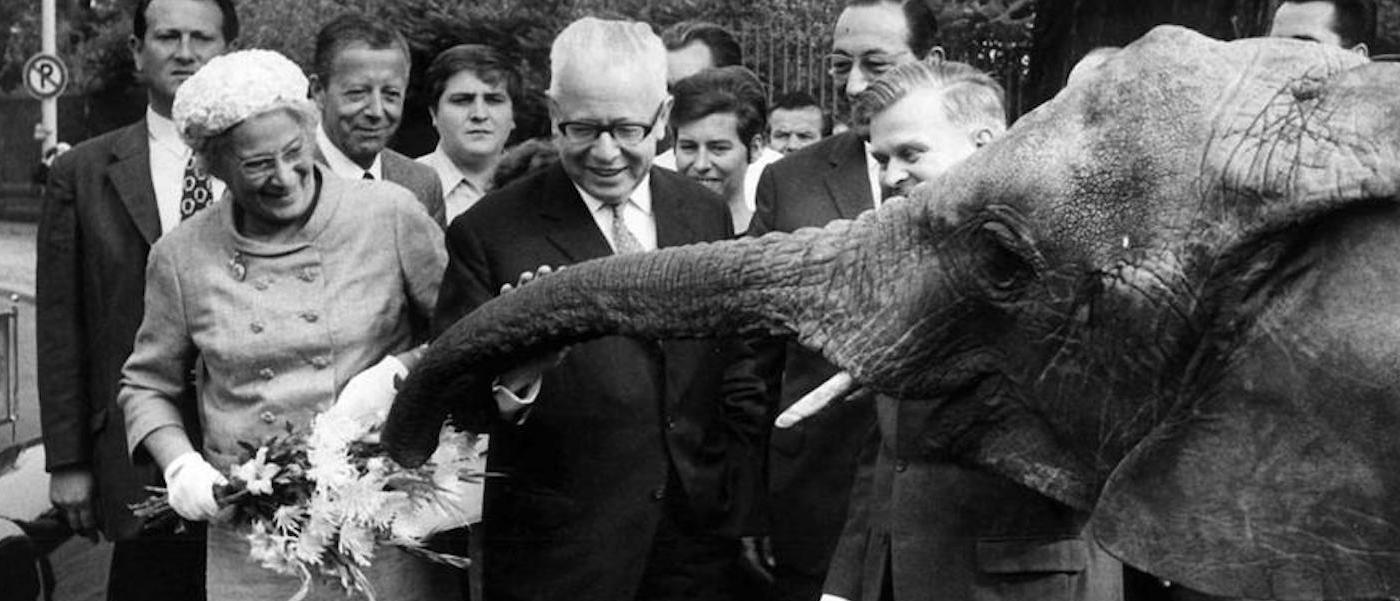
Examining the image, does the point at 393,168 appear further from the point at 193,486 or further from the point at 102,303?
the point at 193,486

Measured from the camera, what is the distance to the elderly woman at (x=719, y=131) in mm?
9297

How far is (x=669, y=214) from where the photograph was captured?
6617mm

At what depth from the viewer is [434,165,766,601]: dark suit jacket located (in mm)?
6410

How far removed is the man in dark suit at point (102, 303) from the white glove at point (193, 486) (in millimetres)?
1195

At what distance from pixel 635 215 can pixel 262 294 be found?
37.0 inches

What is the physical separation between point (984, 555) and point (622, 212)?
1535 mm

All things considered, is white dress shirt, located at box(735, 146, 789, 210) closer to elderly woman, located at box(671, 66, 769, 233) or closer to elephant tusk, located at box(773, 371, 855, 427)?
elderly woman, located at box(671, 66, 769, 233)

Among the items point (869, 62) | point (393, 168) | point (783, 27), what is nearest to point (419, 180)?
point (393, 168)

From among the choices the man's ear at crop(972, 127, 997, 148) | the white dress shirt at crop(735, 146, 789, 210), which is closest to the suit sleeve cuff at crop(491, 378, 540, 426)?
the man's ear at crop(972, 127, 997, 148)

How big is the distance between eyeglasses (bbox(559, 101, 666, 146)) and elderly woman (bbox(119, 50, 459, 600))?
505mm

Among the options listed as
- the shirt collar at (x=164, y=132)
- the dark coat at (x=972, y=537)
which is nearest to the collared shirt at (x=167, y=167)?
the shirt collar at (x=164, y=132)

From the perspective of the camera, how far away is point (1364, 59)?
4363mm

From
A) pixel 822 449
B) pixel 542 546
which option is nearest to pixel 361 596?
pixel 542 546

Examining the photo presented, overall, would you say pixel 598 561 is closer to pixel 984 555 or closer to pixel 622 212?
pixel 622 212
